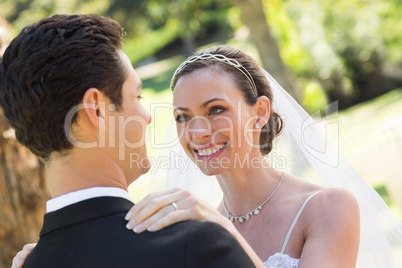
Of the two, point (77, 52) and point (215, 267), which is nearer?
point (215, 267)

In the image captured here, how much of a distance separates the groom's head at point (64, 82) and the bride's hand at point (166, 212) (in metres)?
0.24

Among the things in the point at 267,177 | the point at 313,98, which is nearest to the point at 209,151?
the point at 267,177

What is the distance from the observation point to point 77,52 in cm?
185

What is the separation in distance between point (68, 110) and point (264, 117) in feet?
6.11

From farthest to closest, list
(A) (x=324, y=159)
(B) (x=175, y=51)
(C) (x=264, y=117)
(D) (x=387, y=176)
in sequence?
(B) (x=175, y=51)
(D) (x=387, y=176)
(A) (x=324, y=159)
(C) (x=264, y=117)

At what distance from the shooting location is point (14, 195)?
15.9ft

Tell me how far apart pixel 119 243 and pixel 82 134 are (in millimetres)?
399

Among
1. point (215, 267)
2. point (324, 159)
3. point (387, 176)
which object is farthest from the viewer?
point (387, 176)

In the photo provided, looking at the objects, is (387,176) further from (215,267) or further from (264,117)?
(215,267)

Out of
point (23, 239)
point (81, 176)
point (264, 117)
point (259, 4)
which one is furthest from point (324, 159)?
point (259, 4)

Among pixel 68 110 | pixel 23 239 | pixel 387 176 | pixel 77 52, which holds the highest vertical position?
pixel 77 52

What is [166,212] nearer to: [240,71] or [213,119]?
[213,119]

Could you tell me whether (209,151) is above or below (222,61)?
below

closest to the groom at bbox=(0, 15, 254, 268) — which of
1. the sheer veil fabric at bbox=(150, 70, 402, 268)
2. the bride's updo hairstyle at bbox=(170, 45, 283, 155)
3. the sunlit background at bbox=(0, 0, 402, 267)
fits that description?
the bride's updo hairstyle at bbox=(170, 45, 283, 155)
